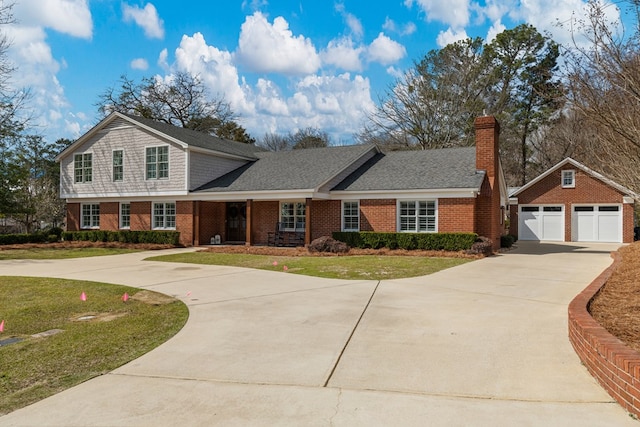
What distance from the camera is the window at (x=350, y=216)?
67.2ft

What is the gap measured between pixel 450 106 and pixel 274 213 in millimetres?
19240

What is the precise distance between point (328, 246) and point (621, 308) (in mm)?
12420

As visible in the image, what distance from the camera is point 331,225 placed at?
68.3 ft

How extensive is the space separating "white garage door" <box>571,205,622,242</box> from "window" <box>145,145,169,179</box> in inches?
945

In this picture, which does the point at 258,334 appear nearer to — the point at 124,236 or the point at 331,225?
the point at 331,225

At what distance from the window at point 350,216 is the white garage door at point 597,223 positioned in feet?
49.7

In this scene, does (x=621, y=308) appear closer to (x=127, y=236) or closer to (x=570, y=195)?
(x=127, y=236)

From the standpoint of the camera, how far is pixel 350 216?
2061cm

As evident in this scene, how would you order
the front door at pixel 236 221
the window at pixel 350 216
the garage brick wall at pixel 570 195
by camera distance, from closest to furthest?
the window at pixel 350 216, the front door at pixel 236 221, the garage brick wall at pixel 570 195

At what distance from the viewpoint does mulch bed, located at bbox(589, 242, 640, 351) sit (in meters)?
5.32

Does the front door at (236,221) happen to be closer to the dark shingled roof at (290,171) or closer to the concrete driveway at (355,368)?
the dark shingled roof at (290,171)

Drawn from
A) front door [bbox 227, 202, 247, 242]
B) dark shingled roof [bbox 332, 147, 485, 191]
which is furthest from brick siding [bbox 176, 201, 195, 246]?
dark shingled roof [bbox 332, 147, 485, 191]

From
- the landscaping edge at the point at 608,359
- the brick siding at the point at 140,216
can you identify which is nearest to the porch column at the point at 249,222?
the brick siding at the point at 140,216

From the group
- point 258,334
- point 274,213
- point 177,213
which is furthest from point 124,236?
point 258,334
